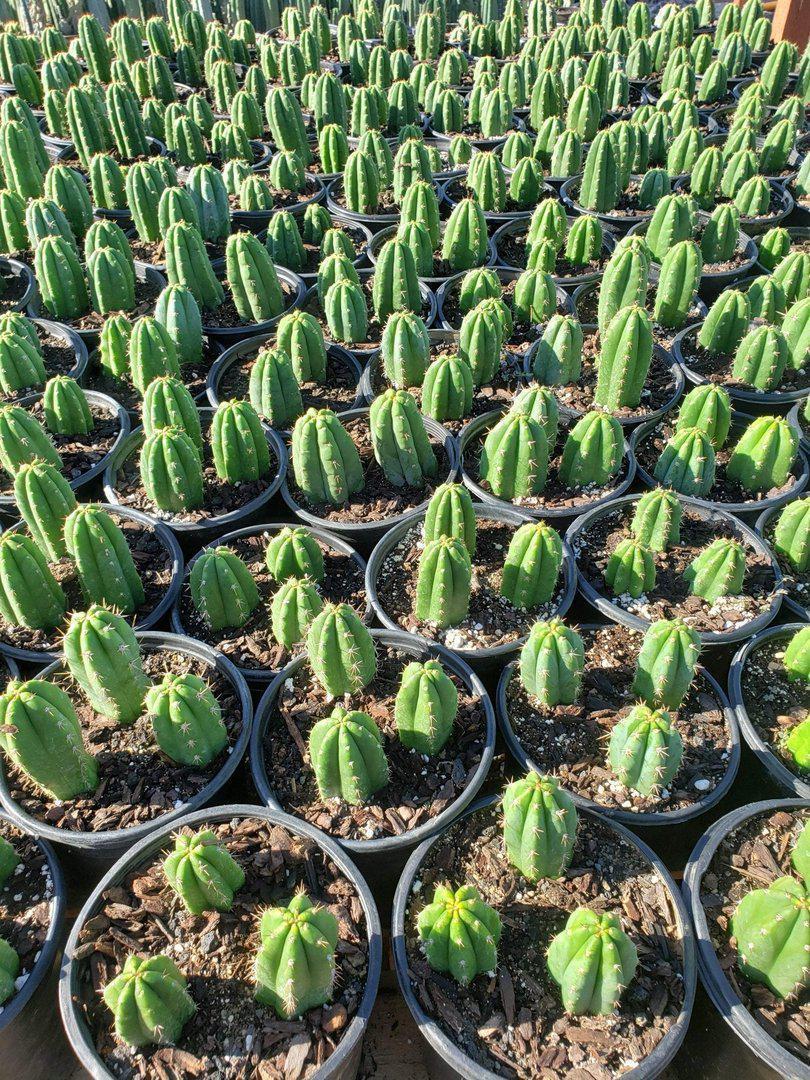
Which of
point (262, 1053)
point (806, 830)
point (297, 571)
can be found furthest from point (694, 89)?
point (262, 1053)

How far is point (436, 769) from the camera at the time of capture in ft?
11.0

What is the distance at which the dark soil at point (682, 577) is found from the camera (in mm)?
3912

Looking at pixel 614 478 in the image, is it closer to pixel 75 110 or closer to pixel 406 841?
pixel 406 841

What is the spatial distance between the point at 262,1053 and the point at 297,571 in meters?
2.03

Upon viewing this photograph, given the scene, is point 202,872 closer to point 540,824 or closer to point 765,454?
point 540,824

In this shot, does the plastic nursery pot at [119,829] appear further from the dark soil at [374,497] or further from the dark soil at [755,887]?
the dark soil at [755,887]

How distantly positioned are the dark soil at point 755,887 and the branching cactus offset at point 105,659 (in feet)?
7.79

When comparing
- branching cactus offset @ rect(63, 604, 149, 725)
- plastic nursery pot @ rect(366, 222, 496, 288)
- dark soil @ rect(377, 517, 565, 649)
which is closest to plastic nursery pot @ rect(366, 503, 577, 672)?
dark soil @ rect(377, 517, 565, 649)

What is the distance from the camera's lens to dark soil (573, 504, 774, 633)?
3.91 metres

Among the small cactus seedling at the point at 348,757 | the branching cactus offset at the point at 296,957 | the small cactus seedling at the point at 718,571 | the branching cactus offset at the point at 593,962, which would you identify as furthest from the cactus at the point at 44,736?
the small cactus seedling at the point at 718,571

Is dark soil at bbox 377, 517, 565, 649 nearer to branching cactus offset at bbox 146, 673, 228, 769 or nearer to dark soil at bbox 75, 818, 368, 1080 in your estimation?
→ branching cactus offset at bbox 146, 673, 228, 769

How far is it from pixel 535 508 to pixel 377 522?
0.87 metres

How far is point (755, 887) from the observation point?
3.00 metres

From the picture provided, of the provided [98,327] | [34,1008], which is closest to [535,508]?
[34,1008]
